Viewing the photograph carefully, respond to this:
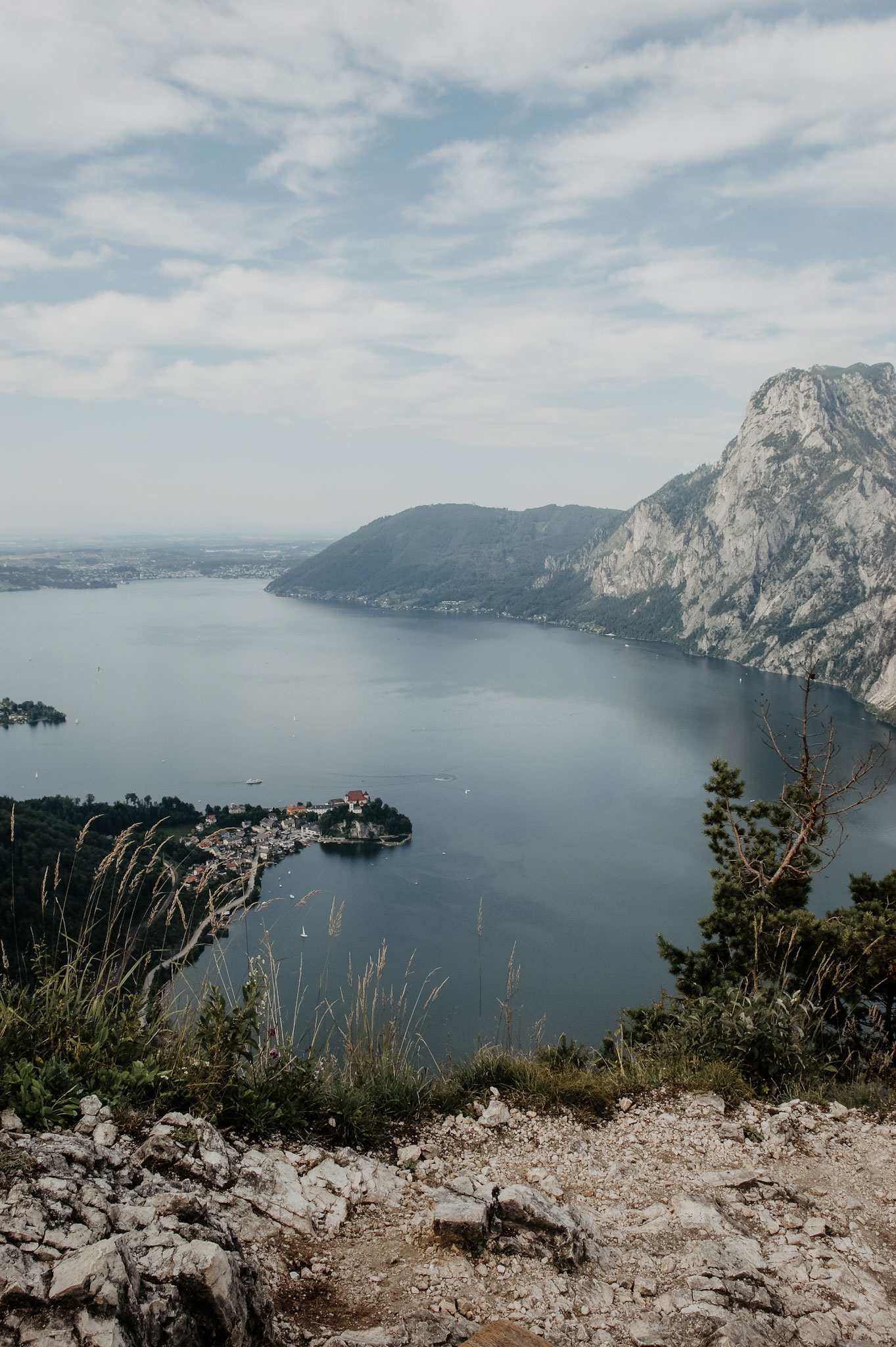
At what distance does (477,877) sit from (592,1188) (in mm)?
31452

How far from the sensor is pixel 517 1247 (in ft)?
8.14

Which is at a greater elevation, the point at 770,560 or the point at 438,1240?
the point at 770,560

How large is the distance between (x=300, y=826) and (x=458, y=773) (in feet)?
42.9

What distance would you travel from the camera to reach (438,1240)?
2.48 m

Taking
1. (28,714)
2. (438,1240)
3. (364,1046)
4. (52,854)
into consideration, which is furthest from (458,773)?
(438,1240)

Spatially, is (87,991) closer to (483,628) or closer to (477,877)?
(477,877)

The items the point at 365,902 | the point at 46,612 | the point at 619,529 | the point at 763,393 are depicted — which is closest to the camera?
the point at 365,902

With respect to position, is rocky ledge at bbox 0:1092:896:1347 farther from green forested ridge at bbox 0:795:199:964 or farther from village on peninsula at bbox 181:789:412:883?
village on peninsula at bbox 181:789:412:883

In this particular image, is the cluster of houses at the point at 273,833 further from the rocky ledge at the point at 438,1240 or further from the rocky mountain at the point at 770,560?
the rocky mountain at the point at 770,560

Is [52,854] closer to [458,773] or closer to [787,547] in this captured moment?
[458,773]

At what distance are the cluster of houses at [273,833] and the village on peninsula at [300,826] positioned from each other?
0.03m

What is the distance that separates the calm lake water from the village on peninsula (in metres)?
1.03

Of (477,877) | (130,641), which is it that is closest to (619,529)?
(130,641)

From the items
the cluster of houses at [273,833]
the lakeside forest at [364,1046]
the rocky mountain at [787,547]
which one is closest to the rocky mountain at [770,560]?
the rocky mountain at [787,547]
